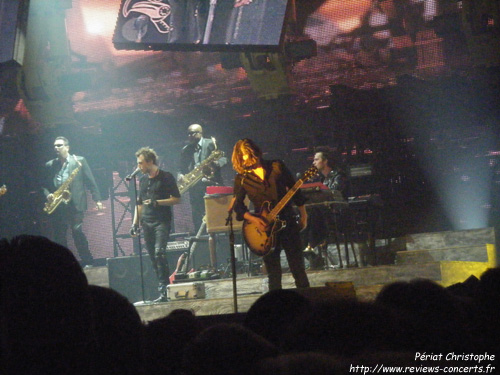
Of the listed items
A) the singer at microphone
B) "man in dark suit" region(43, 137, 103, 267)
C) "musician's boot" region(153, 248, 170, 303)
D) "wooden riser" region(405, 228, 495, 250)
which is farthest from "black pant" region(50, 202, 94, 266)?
"wooden riser" region(405, 228, 495, 250)

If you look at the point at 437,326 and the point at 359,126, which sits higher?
the point at 359,126

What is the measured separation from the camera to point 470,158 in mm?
10727

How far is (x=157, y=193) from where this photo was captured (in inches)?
320

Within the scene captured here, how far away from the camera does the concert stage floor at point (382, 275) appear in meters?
7.07

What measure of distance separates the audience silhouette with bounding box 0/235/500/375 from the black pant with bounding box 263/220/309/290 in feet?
13.2

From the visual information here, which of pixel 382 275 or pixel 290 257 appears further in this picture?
pixel 382 275

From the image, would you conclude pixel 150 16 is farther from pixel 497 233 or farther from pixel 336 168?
pixel 497 233

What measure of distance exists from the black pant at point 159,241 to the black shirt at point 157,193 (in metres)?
0.08

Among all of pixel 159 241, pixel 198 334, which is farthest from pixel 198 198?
pixel 198 334

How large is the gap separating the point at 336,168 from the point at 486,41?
3.67 metres

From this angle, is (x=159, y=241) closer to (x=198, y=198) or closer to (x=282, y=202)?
(x=198, y=198)

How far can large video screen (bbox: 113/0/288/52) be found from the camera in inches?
349

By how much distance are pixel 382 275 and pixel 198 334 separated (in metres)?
5.71

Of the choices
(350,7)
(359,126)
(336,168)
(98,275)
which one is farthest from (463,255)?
(98,275)
